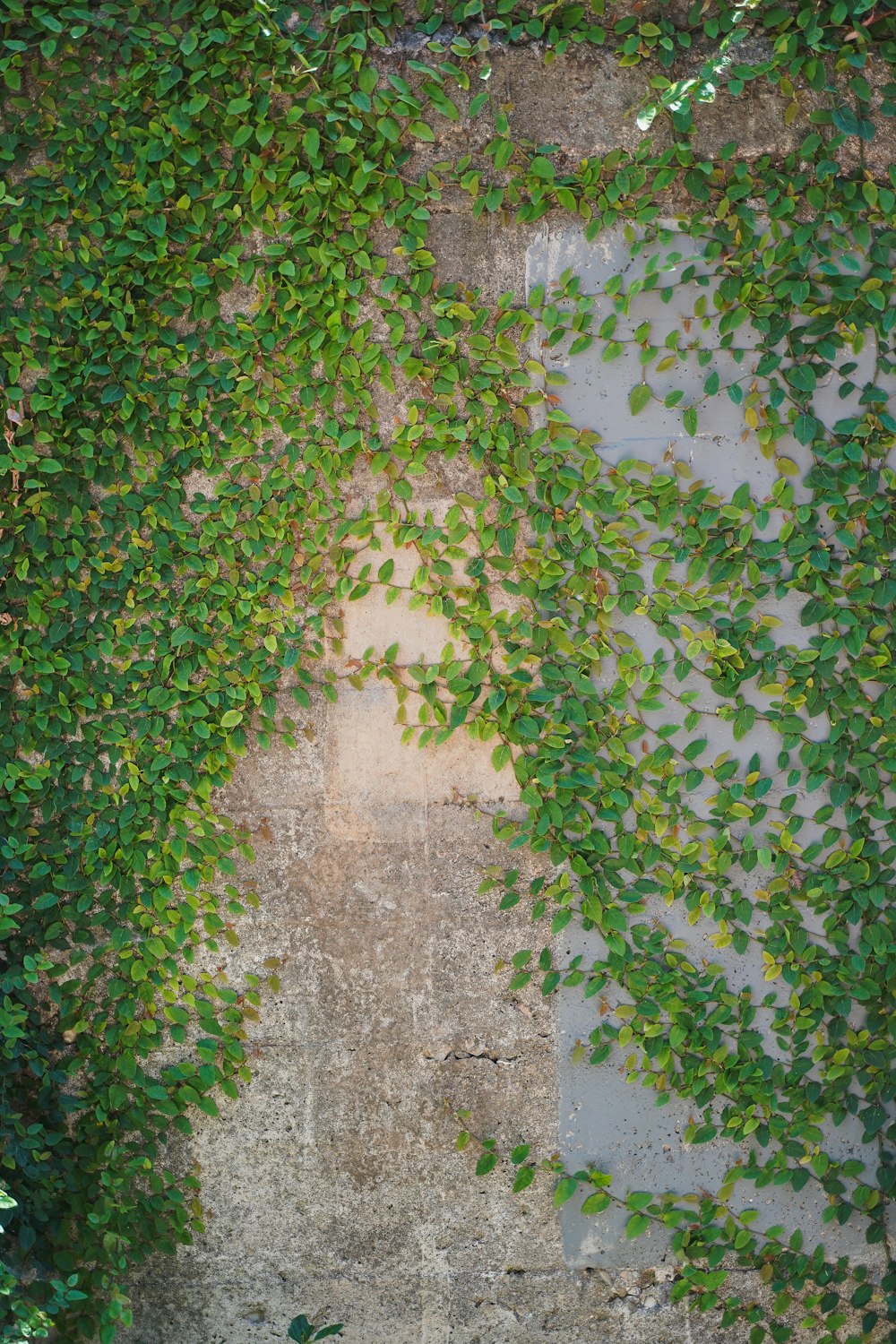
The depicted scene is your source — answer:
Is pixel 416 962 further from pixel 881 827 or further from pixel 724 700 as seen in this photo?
pixel 881 827

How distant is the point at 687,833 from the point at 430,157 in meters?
1.78

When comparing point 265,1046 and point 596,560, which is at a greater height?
point 596,560

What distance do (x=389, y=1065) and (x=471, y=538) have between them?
135 cm

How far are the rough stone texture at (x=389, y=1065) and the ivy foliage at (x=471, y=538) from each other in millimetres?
90

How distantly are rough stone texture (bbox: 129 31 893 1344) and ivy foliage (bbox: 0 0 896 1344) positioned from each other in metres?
0.09

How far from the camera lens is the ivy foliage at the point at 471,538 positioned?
8.14ft

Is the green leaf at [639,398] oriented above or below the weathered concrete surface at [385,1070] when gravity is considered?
above

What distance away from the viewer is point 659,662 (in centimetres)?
254

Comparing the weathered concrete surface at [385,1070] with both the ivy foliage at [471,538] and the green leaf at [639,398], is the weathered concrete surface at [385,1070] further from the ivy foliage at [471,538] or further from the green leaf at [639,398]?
the green leaf at [639,398]

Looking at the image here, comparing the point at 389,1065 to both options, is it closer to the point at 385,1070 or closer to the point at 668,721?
the point at 385,1070

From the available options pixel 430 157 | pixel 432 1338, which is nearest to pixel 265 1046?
pixel 432 1338

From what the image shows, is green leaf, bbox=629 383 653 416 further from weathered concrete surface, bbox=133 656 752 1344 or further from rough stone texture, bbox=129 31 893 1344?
weathered concrete surface, bbox=133 656 752 1344

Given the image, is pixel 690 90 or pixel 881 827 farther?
pixel 881 827

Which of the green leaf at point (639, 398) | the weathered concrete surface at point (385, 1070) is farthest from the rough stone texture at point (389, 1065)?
the green leaf at point (639, 398)
